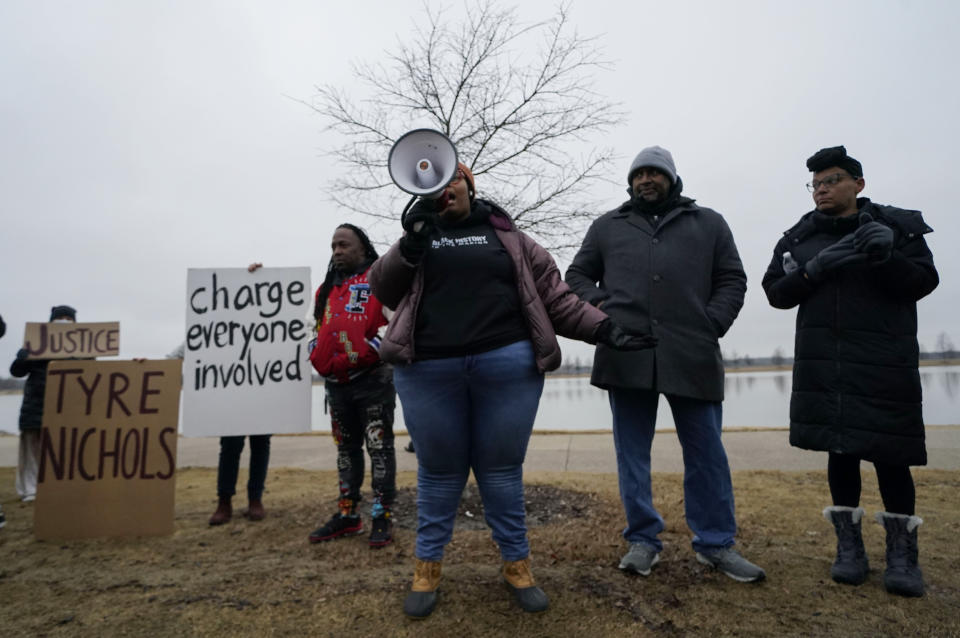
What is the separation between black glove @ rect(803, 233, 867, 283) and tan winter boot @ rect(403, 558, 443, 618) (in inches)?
81.1

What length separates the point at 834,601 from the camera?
235 centimetres

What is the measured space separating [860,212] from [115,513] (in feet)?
14.8

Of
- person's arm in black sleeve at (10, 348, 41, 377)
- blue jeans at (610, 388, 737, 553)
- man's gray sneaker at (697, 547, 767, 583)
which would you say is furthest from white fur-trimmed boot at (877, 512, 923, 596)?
person's arm in black sleeve at (10, 348, 41, 377)

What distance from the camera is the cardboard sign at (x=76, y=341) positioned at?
471 centimetres

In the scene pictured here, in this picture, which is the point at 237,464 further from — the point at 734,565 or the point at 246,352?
the point at 734,565

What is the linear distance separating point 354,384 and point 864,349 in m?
2.57

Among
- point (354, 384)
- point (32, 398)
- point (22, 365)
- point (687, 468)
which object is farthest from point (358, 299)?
point (32, 398)

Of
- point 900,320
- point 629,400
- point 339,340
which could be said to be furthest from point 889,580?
point 339,340

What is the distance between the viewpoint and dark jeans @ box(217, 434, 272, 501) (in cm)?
396

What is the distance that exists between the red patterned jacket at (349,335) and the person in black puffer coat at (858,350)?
2.12 meters

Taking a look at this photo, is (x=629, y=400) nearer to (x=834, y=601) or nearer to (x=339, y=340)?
(x=834, y=601)

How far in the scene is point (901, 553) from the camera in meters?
2.49

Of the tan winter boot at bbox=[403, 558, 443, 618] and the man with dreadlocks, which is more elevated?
the man with dreadlocks

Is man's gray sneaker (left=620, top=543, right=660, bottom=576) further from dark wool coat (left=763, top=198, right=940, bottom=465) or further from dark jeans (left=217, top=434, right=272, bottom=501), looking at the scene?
dark jeans (left=217, top=434, right=272, bottom=501)
